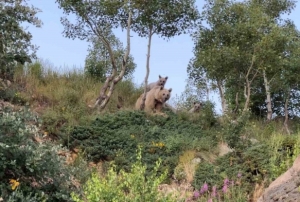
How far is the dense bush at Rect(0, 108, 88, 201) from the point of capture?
643 cm

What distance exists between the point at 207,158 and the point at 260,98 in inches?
402

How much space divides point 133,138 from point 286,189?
7.01m

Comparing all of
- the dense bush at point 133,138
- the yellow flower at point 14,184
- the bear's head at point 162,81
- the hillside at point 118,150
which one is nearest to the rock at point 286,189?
the hillside at point 118,150

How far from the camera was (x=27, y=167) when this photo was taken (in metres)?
6.41

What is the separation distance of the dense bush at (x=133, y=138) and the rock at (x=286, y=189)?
4528 millimetres

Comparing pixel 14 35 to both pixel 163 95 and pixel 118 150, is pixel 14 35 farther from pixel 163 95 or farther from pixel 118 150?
pixel 163 95

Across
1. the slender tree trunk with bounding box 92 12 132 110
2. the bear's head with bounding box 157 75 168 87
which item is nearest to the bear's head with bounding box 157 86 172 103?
the slender tree trunk with bounding box 92 12 132 110

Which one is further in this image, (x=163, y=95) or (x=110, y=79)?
(x=110, y=79)

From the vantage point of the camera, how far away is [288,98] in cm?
1956

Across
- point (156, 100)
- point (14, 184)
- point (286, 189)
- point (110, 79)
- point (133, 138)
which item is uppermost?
point (110, 79)

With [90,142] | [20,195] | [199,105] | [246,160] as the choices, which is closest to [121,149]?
[90,142]

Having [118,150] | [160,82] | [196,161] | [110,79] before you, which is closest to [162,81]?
[160,82]

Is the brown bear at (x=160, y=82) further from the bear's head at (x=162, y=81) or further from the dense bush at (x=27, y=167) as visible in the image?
the dense bush at (x=27, y=167)

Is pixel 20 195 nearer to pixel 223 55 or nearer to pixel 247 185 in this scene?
pixel 247 185
